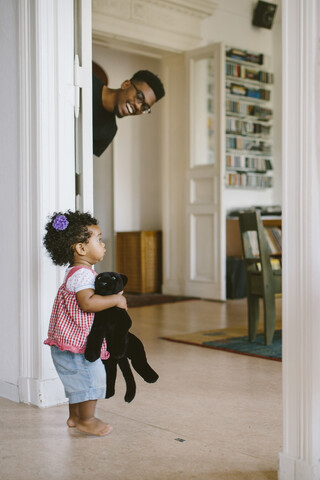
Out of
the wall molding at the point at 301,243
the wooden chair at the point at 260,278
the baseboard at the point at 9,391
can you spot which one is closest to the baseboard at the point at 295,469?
the wall molding at the point at 301,243

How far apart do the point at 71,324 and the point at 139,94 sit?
1315 mm

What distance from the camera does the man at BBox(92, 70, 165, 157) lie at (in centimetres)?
313

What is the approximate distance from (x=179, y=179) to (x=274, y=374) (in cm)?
404

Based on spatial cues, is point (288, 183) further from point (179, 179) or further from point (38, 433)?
point (179, 179)

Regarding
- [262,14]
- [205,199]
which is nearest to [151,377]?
[205,199]

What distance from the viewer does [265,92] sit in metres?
8.04

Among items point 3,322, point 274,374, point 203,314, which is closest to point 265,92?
point 203,314

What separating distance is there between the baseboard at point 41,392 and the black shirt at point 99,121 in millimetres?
1200

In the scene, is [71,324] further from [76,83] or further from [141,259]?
[141,259]

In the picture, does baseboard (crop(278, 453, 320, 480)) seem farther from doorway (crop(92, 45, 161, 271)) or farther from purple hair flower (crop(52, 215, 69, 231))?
doorway (crop(92, 45, 161, 271))

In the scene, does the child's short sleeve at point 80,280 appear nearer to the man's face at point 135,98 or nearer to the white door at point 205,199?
the man's face at point 135,98

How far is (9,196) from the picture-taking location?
9.61 feet

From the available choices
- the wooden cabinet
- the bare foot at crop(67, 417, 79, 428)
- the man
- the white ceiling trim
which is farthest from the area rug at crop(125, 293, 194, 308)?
the bare foot at crop(67, 417, 79, 428)

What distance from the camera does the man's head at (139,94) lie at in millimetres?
3125
